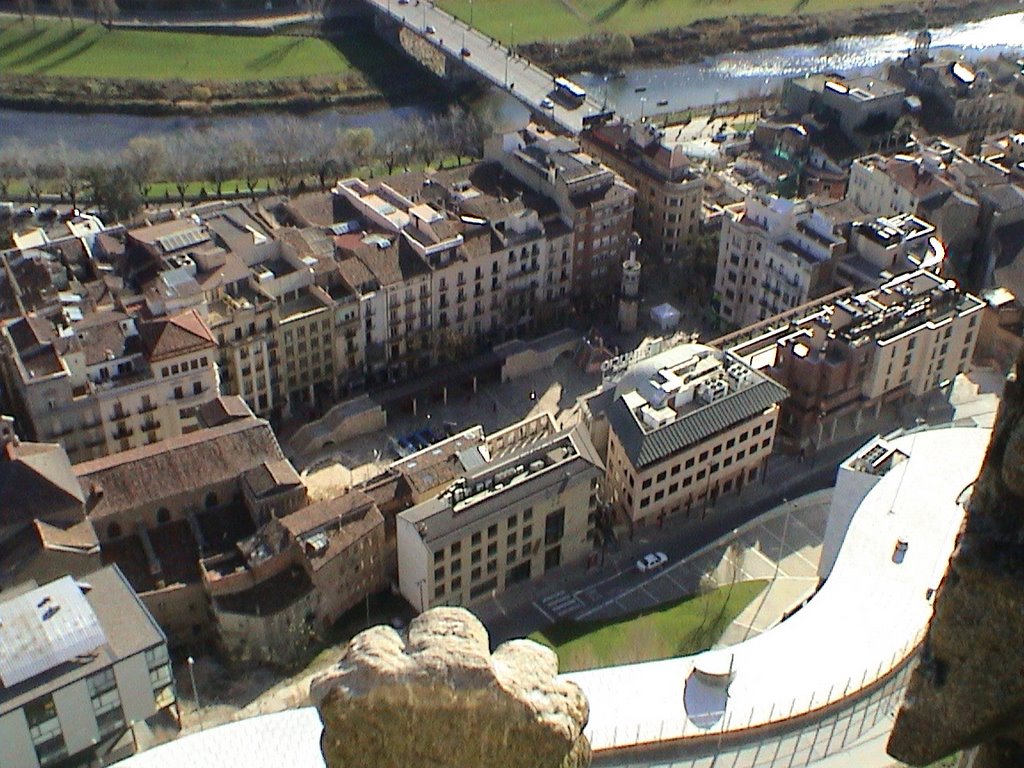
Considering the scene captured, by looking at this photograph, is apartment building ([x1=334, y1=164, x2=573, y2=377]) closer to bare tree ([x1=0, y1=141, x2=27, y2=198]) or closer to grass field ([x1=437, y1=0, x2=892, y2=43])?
bare tree ([x1=0, y1=141, x2=27, y2=198])

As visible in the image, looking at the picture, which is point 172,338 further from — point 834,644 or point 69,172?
point 69,172

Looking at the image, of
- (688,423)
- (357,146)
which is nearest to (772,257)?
(688,423)

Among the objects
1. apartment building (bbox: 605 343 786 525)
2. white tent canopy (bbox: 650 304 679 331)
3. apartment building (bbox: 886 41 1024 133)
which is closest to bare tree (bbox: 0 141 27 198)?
white tent canopy (bbox: 650 304 679 331)

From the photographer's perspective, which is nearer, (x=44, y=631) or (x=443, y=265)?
(x=44, y=631)

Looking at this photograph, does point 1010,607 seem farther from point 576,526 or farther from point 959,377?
point 959,377

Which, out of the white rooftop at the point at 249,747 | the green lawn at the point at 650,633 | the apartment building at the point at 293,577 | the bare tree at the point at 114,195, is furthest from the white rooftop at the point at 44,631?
the bare tree at the point at 114,195

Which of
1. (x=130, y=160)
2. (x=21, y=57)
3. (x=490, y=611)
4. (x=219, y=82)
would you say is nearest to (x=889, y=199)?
(x=490, y=611)
